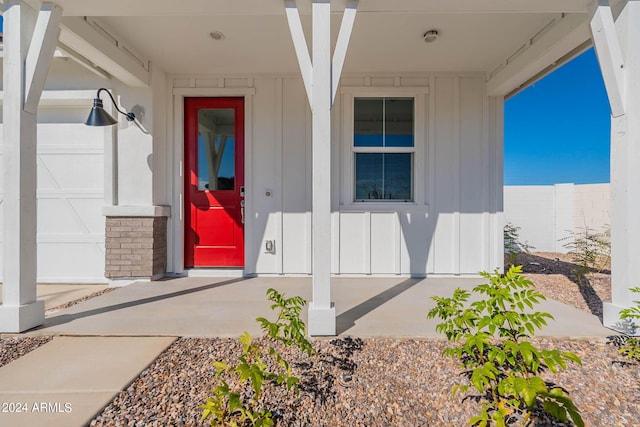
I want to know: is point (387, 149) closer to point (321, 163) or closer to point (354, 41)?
point (354, 41)

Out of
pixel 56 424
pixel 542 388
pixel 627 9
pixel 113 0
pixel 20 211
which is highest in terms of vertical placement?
pixel 113 0

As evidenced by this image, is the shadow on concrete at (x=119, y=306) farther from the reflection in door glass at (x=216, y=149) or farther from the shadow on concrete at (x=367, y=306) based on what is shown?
the shadow on concrete at (x=367, y=306)

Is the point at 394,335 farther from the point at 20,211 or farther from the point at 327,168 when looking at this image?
the point at 20,211

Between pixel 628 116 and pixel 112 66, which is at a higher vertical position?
pixel 112 66

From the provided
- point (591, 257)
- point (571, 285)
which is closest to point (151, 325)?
point (571, 285)

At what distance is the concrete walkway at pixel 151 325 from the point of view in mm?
1572

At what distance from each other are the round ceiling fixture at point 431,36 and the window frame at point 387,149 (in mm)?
750

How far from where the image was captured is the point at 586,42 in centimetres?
280

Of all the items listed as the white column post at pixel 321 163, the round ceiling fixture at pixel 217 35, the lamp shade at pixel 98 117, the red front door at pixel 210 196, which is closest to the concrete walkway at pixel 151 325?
the white column post at pixel 321 163

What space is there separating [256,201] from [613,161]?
3.37 m

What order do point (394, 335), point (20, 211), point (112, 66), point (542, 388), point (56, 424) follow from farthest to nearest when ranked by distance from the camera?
point (112, 66) < point (20, 211) < point (394, 335) < point (56, 424) < point (542, 388)

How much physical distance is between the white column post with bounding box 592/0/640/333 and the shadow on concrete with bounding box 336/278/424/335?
1619 mm

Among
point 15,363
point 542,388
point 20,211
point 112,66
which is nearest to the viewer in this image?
point 542,388

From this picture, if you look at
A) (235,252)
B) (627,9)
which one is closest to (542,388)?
(627,9)
